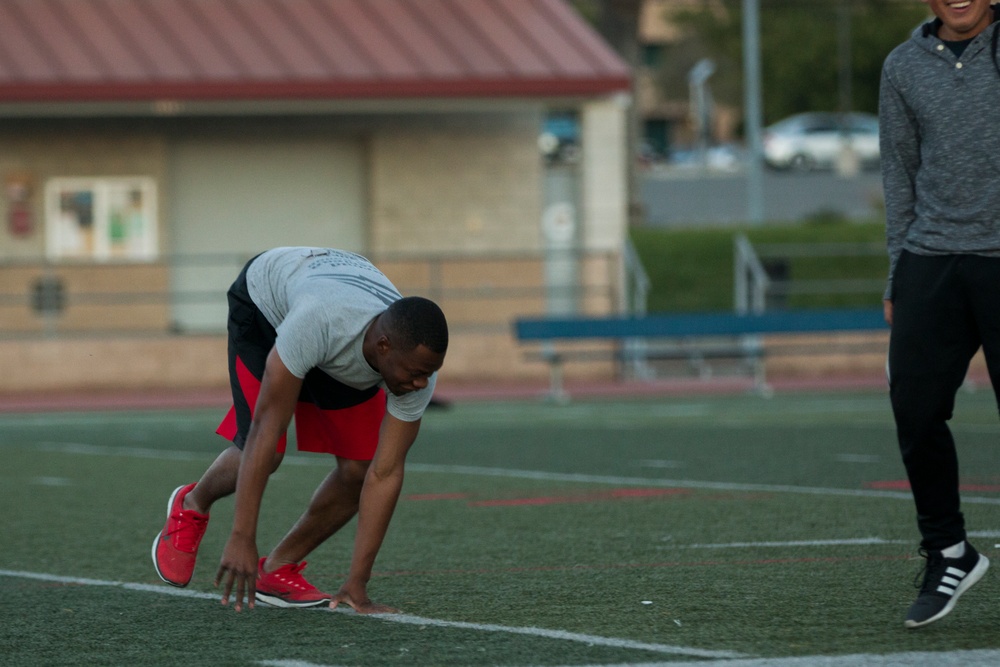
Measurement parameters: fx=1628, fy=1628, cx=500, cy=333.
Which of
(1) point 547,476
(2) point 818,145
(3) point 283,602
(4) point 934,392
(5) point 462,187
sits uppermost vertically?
(2) point 818,145

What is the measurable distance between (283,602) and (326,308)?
123 centimetres

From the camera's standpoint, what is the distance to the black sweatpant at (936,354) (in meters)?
4.96

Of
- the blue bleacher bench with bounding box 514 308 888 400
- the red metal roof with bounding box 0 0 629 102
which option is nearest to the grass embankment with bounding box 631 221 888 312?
the red metal roof with bounding box 0 0 629 102

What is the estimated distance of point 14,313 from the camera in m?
20.5

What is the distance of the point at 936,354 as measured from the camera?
5000 mm

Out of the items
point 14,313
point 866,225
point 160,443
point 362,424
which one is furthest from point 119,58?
point 362,424

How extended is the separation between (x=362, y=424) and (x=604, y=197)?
16.3 meters

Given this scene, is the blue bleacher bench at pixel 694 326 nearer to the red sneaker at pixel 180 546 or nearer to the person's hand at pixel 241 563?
the red sneaker at pixel 180 546

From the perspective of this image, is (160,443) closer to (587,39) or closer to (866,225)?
(587,39)

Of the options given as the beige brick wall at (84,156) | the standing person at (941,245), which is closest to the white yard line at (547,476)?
the standing person at (941,245)

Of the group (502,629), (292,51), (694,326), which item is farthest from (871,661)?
(292,51)

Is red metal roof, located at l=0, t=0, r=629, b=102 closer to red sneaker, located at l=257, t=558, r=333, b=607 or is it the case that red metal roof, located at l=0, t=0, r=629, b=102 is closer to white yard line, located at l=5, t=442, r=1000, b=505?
white yard line, located at l=5, t=442, r=1000, b=505

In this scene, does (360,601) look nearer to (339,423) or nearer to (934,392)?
(339,423)

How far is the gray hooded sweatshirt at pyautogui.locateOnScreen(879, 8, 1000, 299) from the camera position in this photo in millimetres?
4934
